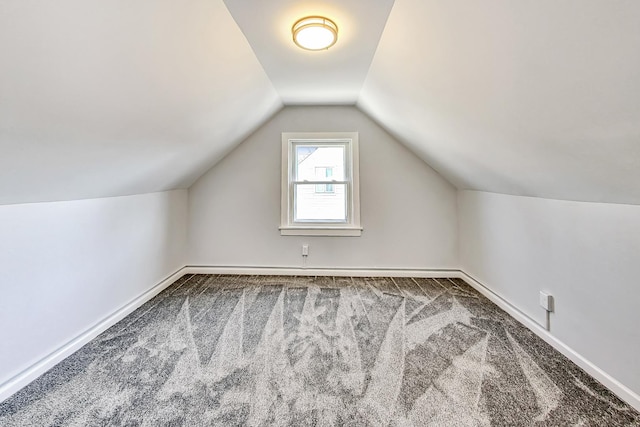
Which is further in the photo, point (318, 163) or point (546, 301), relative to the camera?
point (318, 163)

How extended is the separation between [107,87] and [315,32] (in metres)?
1.17

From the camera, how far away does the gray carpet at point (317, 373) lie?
129 centimetres

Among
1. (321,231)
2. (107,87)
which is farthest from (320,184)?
(107,87)

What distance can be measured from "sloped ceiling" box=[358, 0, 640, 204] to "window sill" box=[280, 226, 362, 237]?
1524mm

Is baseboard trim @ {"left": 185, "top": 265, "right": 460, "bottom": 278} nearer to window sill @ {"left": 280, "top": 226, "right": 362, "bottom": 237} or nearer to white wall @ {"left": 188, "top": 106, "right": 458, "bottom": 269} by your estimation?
white wall @ {"left": 188, "top": 106, "right": 458, "bottom": 269}

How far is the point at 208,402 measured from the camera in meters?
1.36

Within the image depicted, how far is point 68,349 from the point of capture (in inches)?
69.1

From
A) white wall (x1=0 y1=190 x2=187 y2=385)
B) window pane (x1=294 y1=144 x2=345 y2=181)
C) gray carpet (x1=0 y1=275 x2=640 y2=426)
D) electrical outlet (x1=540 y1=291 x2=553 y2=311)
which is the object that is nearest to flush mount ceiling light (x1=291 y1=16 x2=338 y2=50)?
window pane (x1=294 y1=144 x2=345 y2=181)

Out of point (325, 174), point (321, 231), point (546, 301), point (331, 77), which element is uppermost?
point (331, 77)

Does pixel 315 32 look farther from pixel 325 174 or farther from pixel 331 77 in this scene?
pixel 325 174

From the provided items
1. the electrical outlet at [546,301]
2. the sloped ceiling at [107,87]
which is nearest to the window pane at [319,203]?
the sloped ceiling at [107,87]

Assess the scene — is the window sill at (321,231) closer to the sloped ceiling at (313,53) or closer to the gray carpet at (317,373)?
the gray carpet at (317,373)

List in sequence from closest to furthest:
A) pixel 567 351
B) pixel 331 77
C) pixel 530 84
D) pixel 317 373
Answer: pixel 530 84 < pixel 317 373 < pixel 567 351 < pixel 331 77

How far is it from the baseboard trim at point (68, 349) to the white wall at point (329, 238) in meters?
0.98
